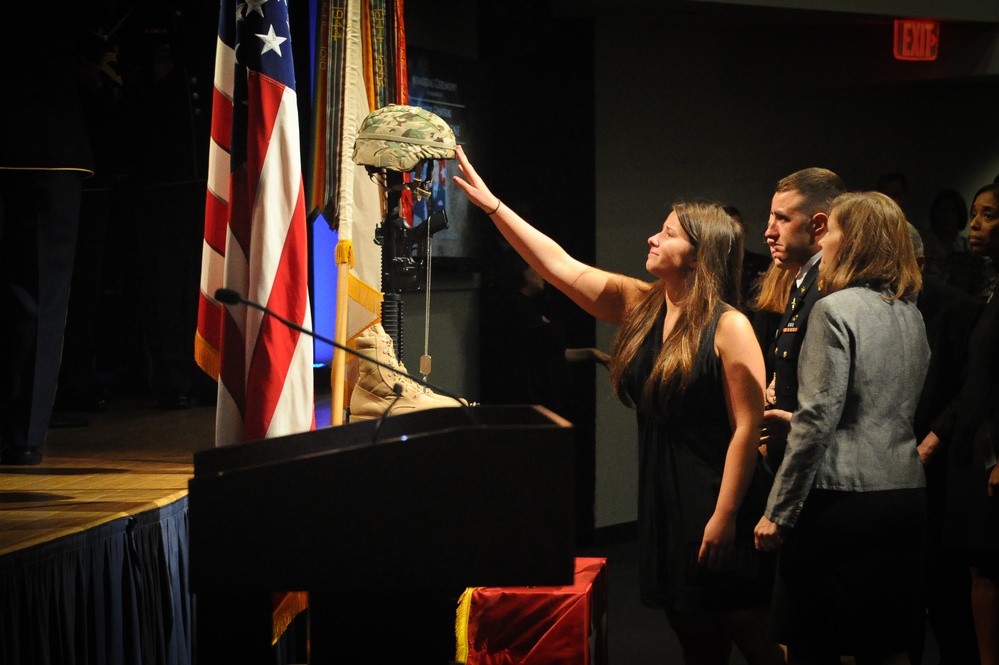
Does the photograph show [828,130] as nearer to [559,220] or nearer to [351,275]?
[559,220]

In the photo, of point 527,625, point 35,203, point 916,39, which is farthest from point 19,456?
point 916,39

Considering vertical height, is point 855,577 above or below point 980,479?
below

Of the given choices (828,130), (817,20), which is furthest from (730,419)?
(828,130)

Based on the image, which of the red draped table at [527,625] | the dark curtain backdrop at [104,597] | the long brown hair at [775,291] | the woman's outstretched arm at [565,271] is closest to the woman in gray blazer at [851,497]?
the red draped table at [527,625]

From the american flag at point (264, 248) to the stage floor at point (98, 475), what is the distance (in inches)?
12.4

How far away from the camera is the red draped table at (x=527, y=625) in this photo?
2.79 m

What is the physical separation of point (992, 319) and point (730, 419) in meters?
0.97

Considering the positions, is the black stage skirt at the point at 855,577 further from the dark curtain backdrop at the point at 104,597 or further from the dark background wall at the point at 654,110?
the dark background wall at the point at 654,110

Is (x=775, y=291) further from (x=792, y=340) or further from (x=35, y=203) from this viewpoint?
(x=35, y=203)

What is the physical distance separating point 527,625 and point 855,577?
0.83 m

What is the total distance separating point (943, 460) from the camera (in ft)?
11.7

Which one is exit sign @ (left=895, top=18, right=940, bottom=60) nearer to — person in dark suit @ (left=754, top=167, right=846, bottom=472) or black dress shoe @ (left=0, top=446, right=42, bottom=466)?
person in dark suit @ (left=754, top=167, right=846, bottom=472)

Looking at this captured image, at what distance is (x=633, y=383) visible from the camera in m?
2.80

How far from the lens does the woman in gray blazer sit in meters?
2.56
